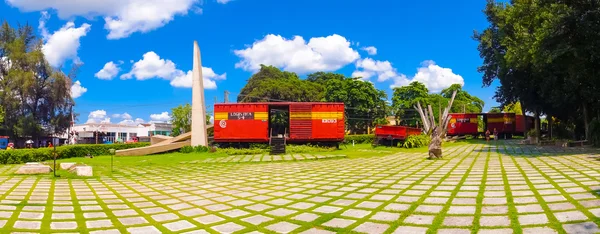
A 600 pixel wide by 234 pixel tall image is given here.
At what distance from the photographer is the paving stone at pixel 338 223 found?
4914 millimetres

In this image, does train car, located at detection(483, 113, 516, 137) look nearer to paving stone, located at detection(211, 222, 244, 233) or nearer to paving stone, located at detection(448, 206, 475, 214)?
paving stone, located at detection(448, 206, 475, 214)

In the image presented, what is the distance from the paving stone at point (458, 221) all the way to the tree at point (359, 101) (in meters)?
39.5

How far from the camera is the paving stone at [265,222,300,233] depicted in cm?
481

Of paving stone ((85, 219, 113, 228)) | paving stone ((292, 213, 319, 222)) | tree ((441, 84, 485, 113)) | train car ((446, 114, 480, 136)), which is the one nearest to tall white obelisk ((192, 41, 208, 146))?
paving stone ((85, 219, 113, 228))

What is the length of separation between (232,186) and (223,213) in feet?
9.38

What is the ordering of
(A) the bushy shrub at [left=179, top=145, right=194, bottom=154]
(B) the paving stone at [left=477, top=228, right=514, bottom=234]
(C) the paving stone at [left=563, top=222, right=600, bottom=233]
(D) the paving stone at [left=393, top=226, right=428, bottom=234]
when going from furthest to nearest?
(A) the bushy shrub at [left=179, top=145, right=194, bottom=154], (D) the paving stone at [left=393, top=226, right=428, bottom=234], (B) the paving stone at [left=477, top=228, right=514, bottom=234], (C) the paving stone at [left=563, top=222, right=600, bottom=233]

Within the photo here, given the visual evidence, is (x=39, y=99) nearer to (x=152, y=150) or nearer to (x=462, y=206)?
(x=152, y=150)

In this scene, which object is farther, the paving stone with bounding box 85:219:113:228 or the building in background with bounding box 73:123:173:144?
the building in background with bounding box 73:123:173:144

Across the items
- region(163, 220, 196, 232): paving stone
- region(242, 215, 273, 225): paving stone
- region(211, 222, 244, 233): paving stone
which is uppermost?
region(242, 215, 273, 225): paving stone

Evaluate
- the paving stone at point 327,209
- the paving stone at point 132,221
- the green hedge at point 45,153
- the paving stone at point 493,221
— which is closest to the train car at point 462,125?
the green hedge at point 45,153

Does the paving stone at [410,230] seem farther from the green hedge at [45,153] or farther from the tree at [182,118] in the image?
the tree at [182,118]

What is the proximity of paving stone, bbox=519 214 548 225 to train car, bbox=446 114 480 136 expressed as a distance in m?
34.5

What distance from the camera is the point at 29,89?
33438mm

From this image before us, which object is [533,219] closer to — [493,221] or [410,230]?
[493,221]
